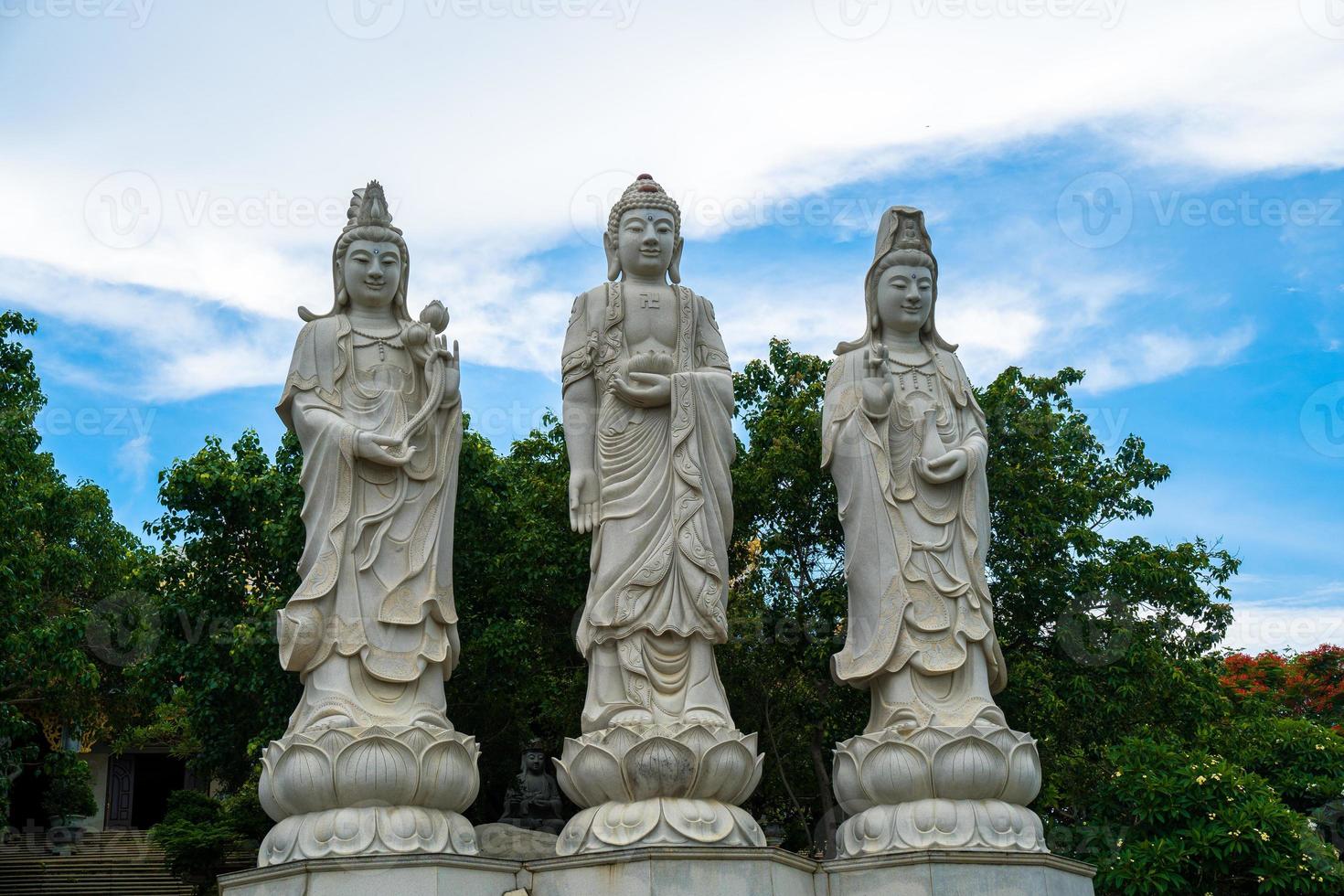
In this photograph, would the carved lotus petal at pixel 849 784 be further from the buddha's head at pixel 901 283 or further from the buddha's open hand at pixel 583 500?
the buddha's head at pixel 901 283

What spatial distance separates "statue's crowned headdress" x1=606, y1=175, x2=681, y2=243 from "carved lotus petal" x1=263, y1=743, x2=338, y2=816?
3.92 m

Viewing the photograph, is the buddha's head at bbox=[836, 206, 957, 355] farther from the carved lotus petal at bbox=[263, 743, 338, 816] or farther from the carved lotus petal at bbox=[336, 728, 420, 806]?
the carved lotus petal at bbox=[263, 743, 338, 816]

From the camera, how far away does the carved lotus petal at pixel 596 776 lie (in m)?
8.01

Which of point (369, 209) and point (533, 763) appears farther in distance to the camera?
point (533, 763)

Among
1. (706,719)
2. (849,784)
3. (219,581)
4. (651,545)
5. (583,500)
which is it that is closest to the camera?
(706,719)

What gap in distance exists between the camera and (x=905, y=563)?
8.90 meters

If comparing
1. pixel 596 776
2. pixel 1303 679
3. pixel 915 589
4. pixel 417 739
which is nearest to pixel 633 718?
pixel 596 776

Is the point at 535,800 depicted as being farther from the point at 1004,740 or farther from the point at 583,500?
the point at 1004,740

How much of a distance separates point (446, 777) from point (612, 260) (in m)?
3.64

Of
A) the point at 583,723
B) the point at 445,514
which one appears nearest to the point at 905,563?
the point at 583,723

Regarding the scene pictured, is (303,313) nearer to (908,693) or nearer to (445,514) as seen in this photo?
(445,514)

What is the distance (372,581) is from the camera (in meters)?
8.51

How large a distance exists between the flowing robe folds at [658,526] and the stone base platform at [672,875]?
3.11 feet

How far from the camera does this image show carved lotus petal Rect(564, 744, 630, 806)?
8.01 m
